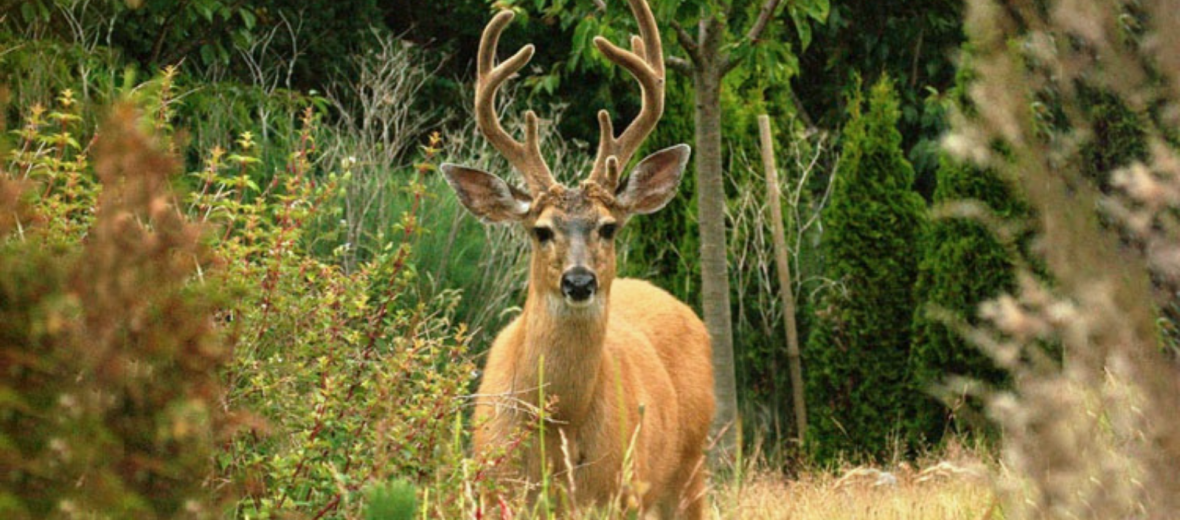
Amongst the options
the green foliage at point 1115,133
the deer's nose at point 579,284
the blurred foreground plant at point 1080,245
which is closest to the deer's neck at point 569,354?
the deer's nose at point 579,284

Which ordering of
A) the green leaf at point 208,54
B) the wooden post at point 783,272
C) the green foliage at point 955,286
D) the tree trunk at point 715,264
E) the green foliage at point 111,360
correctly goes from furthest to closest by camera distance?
the green leaf at point 208,54 < the wooden post at point 783,272 < the green foliage at point 955,286 < the tree trunk at point 715,264 < the green foliage at point 111,360

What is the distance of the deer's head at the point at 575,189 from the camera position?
5.94 meters

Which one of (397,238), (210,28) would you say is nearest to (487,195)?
(397,238)

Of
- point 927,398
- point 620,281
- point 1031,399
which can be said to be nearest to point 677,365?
point 620,281

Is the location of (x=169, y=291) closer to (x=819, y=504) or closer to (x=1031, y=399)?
(x=1031, y=399)

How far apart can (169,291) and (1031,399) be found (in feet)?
4.20

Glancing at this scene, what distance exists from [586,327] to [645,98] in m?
1.06

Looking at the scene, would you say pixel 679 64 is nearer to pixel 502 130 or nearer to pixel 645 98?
pixel 645 98

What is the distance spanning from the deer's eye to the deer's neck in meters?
0.25

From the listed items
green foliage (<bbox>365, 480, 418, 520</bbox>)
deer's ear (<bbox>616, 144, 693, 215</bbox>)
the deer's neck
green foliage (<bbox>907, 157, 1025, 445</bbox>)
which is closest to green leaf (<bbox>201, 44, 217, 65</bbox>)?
green foliage (<bbox>907, 157, 1025, 445</bbox>)

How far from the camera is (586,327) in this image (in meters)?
5.93

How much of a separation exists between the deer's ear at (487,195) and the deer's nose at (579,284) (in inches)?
21.7

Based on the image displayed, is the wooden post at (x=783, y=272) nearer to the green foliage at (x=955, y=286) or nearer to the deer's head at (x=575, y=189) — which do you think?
the green foliage at (x=955, y=286)

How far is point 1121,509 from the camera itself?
8.54 ft
